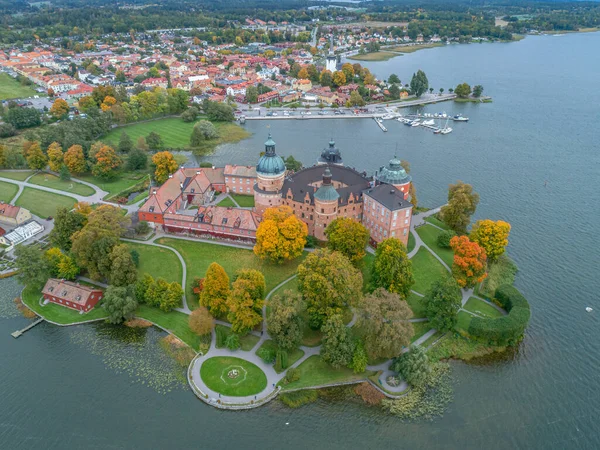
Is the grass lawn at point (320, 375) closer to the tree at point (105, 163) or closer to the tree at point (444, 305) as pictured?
the tree at point (444, 305)

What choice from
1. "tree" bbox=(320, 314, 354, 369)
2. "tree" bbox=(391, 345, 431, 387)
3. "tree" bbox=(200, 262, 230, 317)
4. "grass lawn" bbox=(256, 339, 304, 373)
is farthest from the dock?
"tree" bbox=(391, 345, 431, 387)

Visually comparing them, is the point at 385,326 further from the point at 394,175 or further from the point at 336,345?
the point at 394,175

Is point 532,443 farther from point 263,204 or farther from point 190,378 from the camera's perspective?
point 263,204

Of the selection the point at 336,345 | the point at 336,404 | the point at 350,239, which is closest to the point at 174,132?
the point at 350,239

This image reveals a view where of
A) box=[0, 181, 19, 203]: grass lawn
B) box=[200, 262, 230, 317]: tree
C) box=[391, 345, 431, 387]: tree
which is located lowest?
box=[0, 181, 19, 203]: grass lawn

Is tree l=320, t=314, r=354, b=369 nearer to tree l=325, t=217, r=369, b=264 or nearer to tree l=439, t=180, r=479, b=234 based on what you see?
tree l=325, t=217, r=369, b=264

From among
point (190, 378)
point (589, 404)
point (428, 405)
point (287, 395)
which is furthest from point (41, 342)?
point (589, 404)

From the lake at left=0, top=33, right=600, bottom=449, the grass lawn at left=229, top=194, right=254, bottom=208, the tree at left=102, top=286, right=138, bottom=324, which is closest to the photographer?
the lake at left=0, top=33, right=600, bottom=449

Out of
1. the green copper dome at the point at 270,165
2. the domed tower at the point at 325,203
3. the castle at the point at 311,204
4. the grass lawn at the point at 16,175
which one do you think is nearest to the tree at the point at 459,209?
the castle at the point at 311,204
